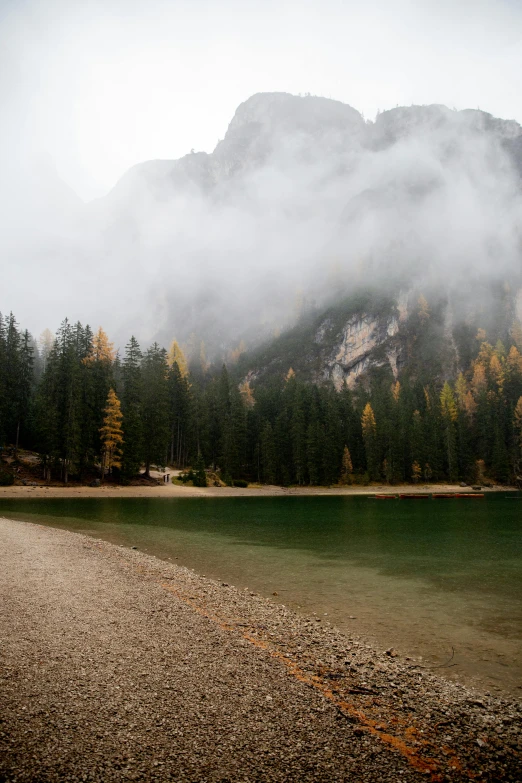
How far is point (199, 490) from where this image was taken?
223ft

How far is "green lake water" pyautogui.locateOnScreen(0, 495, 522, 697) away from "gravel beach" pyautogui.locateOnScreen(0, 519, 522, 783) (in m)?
1.64

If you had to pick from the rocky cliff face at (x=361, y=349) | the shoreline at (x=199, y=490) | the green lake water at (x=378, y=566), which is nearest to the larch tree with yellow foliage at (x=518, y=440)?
the shoreline at (x=199, y=490)

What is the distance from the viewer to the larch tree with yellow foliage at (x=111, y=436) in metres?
62.6

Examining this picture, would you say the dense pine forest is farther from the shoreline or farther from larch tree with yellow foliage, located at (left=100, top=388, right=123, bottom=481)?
the shoreline

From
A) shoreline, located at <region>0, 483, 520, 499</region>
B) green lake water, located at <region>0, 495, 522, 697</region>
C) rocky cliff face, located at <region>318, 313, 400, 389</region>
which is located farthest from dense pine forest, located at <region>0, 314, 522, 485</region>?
rocky cliff face, located at <region>318, 313, 400, 389</region>

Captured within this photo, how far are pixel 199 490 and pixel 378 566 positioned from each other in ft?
168

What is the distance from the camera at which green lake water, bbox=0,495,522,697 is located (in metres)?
10.8

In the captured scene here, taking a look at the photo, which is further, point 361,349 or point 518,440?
point 361,349

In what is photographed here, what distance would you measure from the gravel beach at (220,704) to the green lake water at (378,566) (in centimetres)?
164

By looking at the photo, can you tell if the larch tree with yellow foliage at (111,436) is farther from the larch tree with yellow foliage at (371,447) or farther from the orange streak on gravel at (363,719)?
the orange streak on gravel at (363,719)

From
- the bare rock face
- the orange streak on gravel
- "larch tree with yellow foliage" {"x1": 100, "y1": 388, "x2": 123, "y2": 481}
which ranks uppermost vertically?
the bare rock face

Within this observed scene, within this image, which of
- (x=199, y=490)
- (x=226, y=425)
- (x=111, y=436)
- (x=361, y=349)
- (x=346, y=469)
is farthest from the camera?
(x=361, y=349)

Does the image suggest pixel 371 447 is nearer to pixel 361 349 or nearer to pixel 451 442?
pixel 451 442

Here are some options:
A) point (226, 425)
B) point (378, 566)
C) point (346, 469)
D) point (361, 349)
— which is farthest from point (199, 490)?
point (361, 349)
